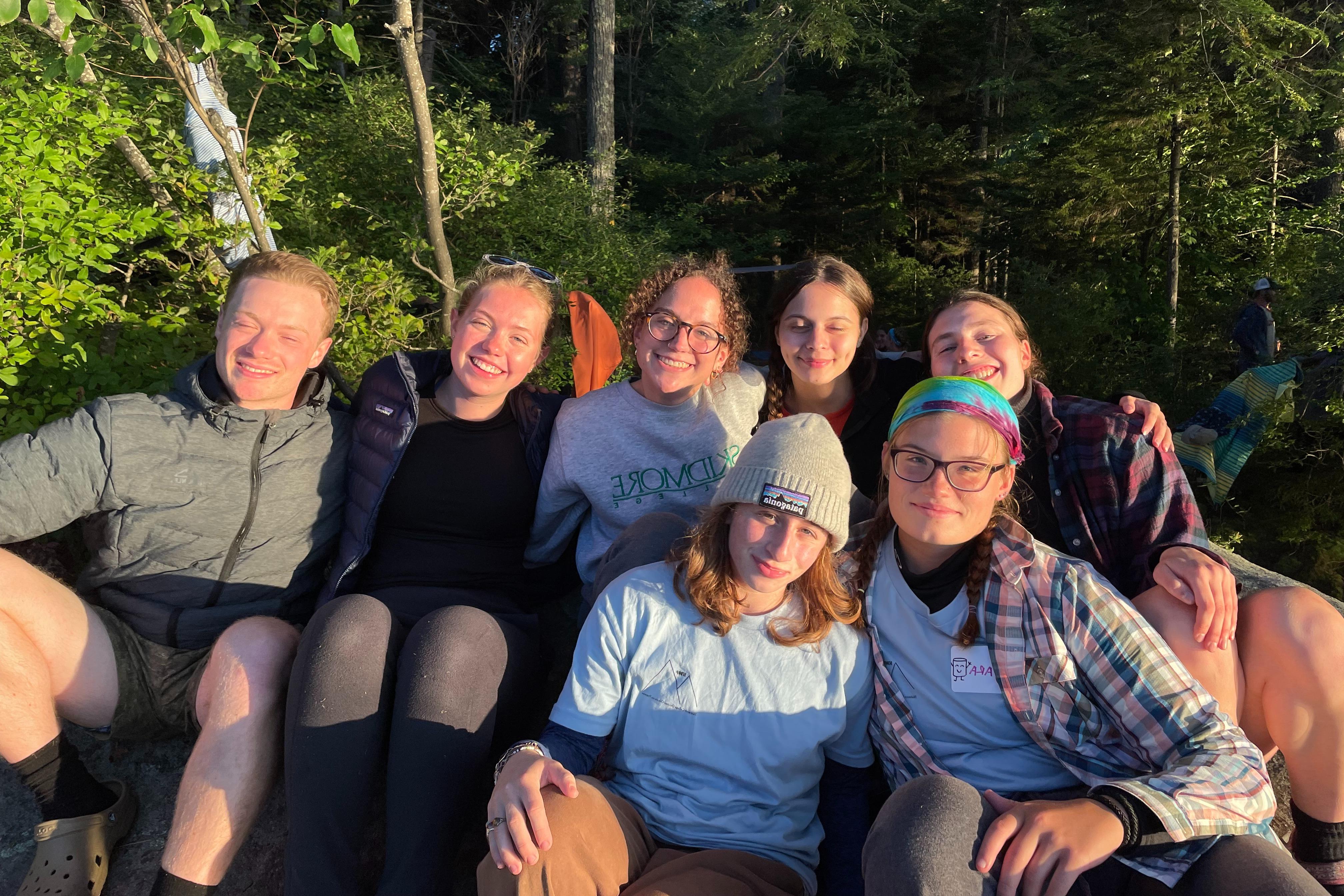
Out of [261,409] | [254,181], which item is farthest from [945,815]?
[254,181]

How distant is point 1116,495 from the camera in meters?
2.56

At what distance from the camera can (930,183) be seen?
16.6 metres

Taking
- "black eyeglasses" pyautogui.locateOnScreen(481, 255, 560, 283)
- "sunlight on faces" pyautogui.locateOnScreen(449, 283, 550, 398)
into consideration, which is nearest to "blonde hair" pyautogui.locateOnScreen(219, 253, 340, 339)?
"sunlight on faces" pyautogui.locateOnScreen(449, 283, 550, 398)

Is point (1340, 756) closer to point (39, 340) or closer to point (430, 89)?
point (39, 340)

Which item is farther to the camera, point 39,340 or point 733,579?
point 39,340

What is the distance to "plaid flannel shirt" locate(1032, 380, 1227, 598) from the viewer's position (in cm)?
247

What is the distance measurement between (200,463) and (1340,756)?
3194mm

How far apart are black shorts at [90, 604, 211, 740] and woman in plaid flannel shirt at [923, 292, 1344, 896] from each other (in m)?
2.49

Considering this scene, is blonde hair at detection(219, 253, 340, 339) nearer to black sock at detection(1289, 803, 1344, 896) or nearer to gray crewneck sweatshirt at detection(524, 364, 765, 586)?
gray crewneck sweatshirt at detection(524, 364, 765, 586)

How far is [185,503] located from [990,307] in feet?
8.50

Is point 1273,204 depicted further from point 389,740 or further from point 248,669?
point 248,669

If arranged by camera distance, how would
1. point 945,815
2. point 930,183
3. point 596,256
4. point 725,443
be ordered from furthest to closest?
point 930,183 → point 596,256 → point 725,443 → point 945,815

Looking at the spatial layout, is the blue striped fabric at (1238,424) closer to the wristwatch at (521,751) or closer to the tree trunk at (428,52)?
the wristwatch at (521,751)

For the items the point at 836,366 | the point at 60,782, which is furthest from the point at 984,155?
the point at 60,782
